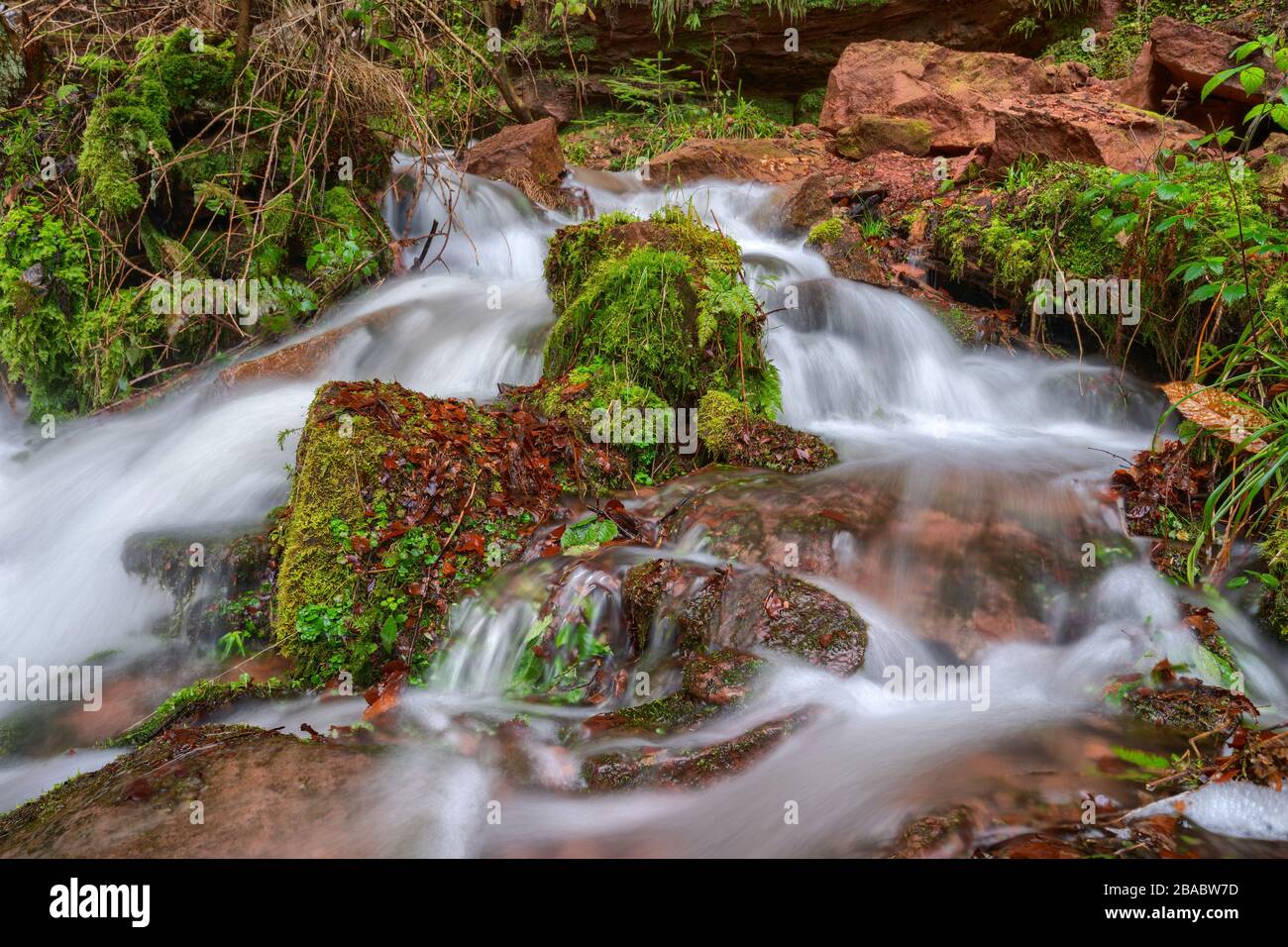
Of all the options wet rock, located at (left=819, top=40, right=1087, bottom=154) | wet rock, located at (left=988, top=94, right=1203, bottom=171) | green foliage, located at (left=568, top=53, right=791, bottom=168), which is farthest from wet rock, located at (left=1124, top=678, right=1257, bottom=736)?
green foliage, located at (left=568, top=53, right=791, bottom=168)

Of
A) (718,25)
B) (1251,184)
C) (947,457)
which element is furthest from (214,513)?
(718,25)

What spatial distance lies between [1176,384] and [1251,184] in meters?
2.20

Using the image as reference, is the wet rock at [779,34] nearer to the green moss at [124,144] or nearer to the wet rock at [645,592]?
the green moss at [124,144]

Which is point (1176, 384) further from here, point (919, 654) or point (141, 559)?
point (141, 559)

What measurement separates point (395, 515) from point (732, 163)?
7.50 m

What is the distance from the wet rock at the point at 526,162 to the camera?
361 inches

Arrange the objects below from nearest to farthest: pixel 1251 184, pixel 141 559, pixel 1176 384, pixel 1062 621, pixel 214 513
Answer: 1. pixel 1062 621
2. pixel 1176 384
3. pixel 141 559
4. pixel 214 513
5. pixel 1251 184

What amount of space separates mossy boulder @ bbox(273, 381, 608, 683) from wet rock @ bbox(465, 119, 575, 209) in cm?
535

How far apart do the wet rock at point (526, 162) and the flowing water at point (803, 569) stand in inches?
80.6

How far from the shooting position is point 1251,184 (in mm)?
5293

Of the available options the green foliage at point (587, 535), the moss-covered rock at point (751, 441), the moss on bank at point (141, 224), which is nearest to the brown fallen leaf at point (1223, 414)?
the moss-covered rock at point (751, 441)
